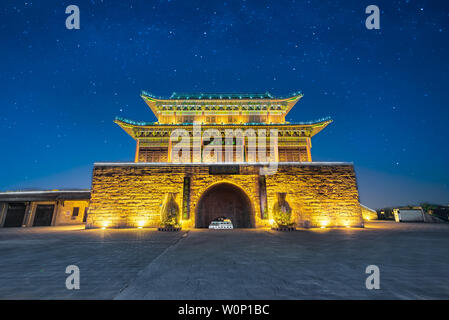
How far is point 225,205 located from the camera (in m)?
13.3

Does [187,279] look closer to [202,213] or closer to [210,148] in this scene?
[202,213]

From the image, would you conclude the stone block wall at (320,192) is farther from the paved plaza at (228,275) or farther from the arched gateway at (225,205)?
the paved plaza at (228,275)

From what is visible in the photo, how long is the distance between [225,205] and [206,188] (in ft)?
8.66

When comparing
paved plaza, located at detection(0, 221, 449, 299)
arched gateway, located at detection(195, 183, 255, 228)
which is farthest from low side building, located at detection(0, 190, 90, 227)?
paved plaza, located at detection(0, 221, 449, 299)

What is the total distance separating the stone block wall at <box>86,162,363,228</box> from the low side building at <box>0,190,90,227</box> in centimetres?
674

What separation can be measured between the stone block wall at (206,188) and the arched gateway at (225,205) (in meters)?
1.32

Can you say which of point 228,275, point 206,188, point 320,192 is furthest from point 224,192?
point 228,275

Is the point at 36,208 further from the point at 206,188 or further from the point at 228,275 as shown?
the point at 228,275

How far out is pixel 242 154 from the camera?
53.4 feet

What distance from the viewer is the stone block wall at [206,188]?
10945mm

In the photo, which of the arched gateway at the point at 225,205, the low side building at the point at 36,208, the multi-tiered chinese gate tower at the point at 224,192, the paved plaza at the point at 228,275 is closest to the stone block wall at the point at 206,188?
the multi-tiered chinese gate tower at the point at 224,192

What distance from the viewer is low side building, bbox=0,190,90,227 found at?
49.1 feet
